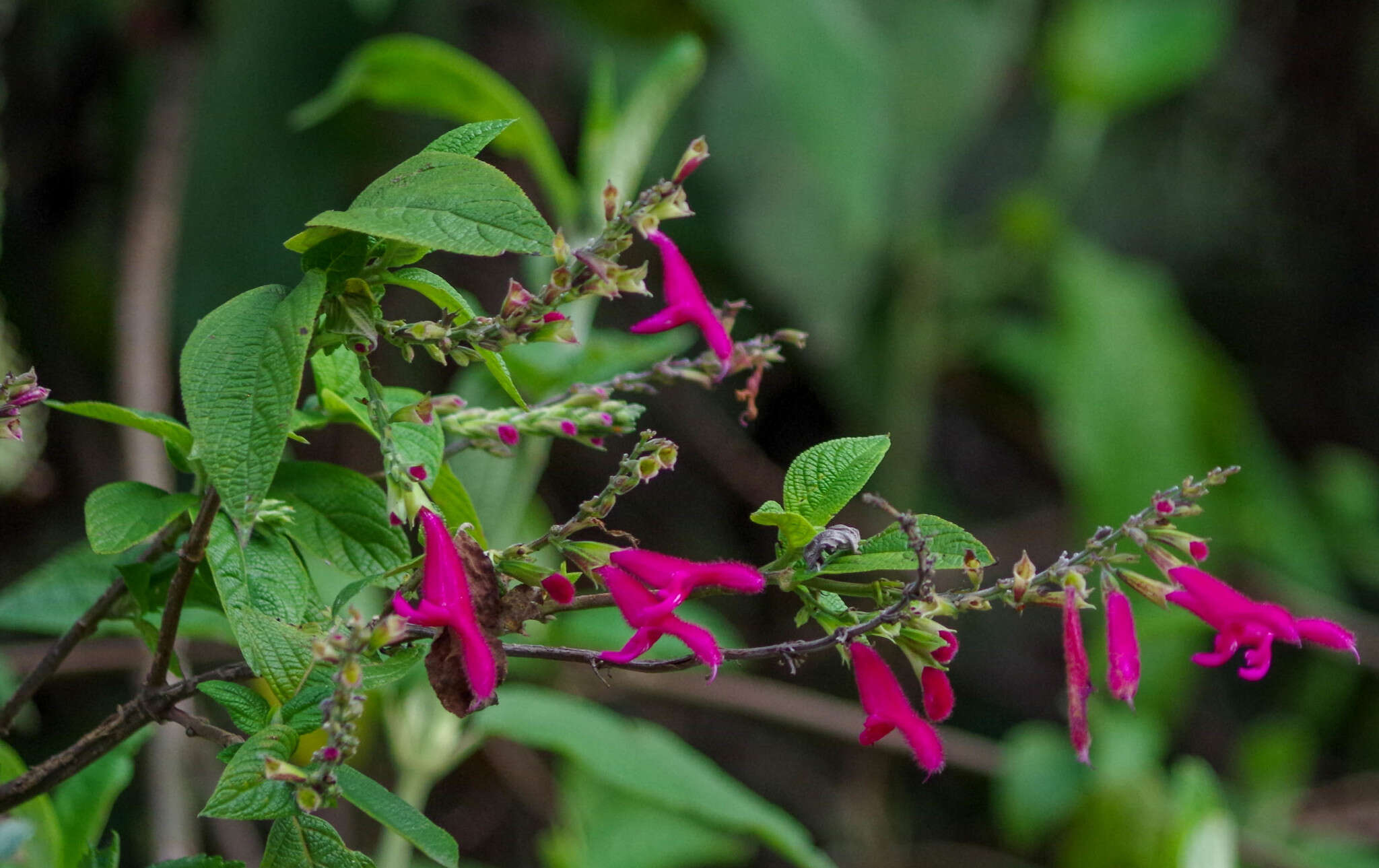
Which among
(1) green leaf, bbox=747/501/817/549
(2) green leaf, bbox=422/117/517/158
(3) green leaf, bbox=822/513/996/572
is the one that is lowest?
(3) green leaf, bbox=822/513/996/572

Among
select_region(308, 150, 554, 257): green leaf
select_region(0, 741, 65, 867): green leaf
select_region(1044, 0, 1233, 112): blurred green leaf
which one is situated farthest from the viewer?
select_region(1044, 0, 1233, 112): blurred green leaf

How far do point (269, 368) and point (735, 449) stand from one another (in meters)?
1.38

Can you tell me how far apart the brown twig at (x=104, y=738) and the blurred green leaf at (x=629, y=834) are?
0.80 meters

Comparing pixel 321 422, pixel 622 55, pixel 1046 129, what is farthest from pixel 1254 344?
pixel 321 422

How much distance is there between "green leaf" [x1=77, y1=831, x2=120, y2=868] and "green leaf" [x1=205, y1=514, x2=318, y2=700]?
79mm

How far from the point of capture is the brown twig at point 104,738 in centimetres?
31

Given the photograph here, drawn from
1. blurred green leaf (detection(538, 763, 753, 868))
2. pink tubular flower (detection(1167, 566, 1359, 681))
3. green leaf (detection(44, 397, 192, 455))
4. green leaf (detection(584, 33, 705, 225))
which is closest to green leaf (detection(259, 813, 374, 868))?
green leaf (detection(44, 397, 192, 455))

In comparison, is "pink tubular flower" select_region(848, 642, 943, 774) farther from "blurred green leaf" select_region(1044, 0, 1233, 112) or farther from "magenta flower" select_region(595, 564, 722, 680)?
"blurred green leaf" select_region(1044, 0, 1233, 112)

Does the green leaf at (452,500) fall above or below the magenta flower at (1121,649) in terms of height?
above

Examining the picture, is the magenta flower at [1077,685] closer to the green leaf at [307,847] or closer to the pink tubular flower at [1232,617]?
the pink tubular flower at [1232,617]

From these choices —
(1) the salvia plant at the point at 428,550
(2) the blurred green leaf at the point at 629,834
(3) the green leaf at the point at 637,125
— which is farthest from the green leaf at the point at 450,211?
(2) the blurred green leaf at the point at 629,834

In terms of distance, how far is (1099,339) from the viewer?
1664 millimetres

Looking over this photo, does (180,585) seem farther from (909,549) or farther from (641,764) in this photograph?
(641,764)

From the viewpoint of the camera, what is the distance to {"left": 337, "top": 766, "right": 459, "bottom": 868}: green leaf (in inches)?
11.2
